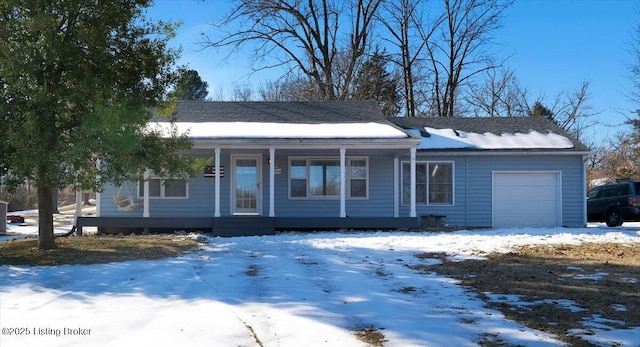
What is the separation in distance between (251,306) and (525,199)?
47.2 feet

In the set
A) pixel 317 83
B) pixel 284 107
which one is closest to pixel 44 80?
pixel 284 107

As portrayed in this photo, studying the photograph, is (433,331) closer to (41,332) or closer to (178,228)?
(41,332)

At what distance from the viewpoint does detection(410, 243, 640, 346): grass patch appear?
5.77 metres

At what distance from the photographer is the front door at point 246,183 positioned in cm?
Answer: 1794

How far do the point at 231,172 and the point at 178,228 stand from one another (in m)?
2.48

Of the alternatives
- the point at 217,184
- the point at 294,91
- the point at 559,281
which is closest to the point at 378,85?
the point at 294,91

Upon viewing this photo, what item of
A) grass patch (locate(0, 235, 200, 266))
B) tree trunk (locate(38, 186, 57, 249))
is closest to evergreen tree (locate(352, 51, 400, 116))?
grass patch (locate(0, 235, 200, 266))

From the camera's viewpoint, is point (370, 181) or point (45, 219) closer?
point (45, 219)

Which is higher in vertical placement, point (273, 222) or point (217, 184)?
point (217, 184)

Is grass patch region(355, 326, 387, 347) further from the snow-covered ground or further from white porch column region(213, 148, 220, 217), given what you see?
white porch column region(213, 148, 220, 217)

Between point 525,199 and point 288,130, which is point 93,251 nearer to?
point 288,130

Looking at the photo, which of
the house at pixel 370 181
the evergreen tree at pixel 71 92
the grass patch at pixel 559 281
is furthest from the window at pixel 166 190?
the grass patch at pixel 559 281

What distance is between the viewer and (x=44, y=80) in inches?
406

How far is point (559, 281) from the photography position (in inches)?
309
